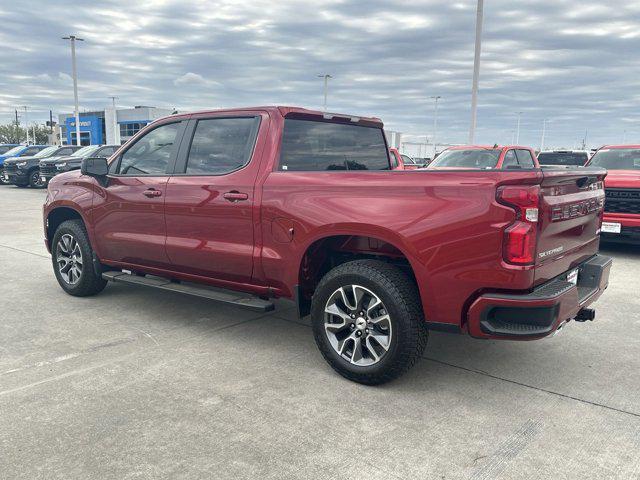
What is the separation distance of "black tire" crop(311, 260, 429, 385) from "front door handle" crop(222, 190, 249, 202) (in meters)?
0.95

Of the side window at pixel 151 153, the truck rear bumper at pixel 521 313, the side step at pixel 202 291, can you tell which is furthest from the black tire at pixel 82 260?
the truck rear bumper at pixel 521 313

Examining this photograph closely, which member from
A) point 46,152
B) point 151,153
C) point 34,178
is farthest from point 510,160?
point 34,178

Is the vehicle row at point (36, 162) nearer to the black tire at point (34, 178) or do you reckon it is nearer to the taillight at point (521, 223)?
the black tire at point (34, 178)

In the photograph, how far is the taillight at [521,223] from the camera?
3061 mm

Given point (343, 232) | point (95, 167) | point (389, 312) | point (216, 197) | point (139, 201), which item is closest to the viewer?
point (389, 312)

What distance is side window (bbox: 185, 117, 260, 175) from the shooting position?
439 cm

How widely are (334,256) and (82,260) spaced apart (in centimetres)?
298

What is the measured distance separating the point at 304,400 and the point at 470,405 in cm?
105

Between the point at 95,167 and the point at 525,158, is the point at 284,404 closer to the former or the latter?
the point at 95,167

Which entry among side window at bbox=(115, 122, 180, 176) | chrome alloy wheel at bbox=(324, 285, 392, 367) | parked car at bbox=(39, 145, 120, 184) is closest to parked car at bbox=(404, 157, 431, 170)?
side window at bbox=(115, 122, 180, 176)

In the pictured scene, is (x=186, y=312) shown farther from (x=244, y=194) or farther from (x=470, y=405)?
(x=470, y=405)

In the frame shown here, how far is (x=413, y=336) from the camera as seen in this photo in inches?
137

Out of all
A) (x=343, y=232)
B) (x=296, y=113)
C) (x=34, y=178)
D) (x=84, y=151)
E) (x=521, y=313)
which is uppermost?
(x=296, y=113)

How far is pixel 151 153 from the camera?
16.7 ft
